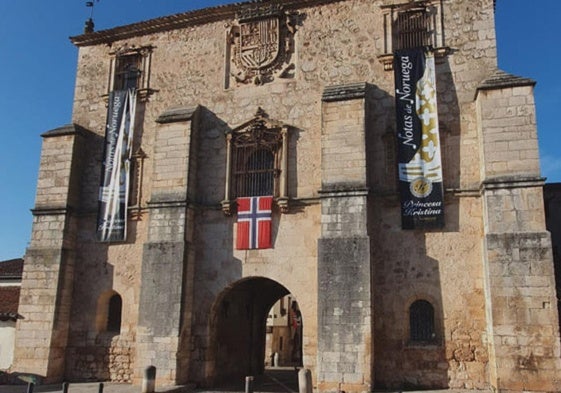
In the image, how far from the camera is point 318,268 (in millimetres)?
14273

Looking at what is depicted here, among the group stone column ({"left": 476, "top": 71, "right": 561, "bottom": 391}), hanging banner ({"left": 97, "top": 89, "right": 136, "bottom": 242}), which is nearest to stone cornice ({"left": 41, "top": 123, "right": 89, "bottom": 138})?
hanging banner ({"left": 97, "top": 89, "right": 136, "bottom": 242})

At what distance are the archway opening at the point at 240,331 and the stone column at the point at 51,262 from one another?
476cm


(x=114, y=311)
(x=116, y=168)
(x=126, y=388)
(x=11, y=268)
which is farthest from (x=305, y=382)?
(x=11, y=268)

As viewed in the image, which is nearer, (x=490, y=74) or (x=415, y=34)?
(x=490, y=74)

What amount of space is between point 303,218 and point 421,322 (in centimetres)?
416

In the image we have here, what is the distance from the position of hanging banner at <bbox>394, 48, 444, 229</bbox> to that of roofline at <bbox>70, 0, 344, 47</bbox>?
341 centimetres

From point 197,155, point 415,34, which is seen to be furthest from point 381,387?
point 415,34

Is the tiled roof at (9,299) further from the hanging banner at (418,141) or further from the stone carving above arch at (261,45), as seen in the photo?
the hanging banner at (418,141)

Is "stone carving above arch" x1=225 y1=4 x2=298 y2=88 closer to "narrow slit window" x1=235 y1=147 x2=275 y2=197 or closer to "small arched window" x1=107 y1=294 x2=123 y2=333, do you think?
"narrow slit window" x1=235 y1=147 x2=275 y2=197

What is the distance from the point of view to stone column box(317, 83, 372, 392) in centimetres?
1350

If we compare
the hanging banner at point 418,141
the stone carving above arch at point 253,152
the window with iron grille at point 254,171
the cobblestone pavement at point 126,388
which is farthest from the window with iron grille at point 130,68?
the cobblestone pavement at point 126,388

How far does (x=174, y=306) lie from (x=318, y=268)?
166 inches

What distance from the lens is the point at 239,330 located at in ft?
59.9

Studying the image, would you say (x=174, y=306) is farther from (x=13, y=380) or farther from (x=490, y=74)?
(x=490, y=74)
